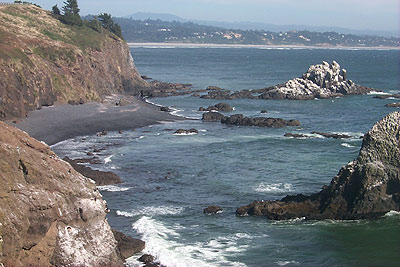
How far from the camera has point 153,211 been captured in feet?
132

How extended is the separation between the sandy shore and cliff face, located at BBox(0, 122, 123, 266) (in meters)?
35.8

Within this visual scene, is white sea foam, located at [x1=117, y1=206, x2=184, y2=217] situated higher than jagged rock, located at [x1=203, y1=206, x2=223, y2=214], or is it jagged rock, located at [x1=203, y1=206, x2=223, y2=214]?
jagged rock, located at [x1=203, y1=206, x2=223, y2=214]

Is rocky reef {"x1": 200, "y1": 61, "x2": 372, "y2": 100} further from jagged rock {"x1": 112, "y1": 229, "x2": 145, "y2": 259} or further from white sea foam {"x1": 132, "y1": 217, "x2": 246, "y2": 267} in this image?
jagged rock {"x1": 112, "y1": 229, "x2": 145, "y2": 259}

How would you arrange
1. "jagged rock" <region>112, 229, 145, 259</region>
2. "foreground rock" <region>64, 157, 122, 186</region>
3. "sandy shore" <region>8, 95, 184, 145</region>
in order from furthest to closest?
"sandy shore" <region>8, 95, 184, 145</region>
"foreground rock" <region>64, 157, 122, 186</region>
"jagged rock" <region>112, 229, 145, 259</region>

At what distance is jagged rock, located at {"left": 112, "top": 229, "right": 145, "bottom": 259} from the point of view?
30922mm

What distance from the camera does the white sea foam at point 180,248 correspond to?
1222 inches

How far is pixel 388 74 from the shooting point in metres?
164

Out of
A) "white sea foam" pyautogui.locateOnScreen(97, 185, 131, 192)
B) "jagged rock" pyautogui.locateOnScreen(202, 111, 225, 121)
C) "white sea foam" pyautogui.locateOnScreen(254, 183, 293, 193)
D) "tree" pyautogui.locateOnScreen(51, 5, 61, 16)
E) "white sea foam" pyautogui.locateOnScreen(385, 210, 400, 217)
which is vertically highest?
"tree" pyautogui.locateOnScreen(51, 5, 61, 16)

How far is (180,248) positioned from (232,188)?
14214mm

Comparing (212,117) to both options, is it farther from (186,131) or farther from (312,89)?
(312,89)

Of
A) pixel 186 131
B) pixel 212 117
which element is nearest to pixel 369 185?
pixel 186 131

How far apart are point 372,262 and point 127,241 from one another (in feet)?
43.8

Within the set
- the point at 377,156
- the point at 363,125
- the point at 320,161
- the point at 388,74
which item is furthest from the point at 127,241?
the point at 388,74

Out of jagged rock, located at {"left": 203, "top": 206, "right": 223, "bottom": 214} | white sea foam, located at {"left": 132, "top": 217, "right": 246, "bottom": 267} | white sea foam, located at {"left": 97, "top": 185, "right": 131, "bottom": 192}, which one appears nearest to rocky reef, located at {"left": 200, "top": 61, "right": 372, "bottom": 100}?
white sea foam, located at {"left": 97, "top": 185, "right": 131, "bottom": 192}
